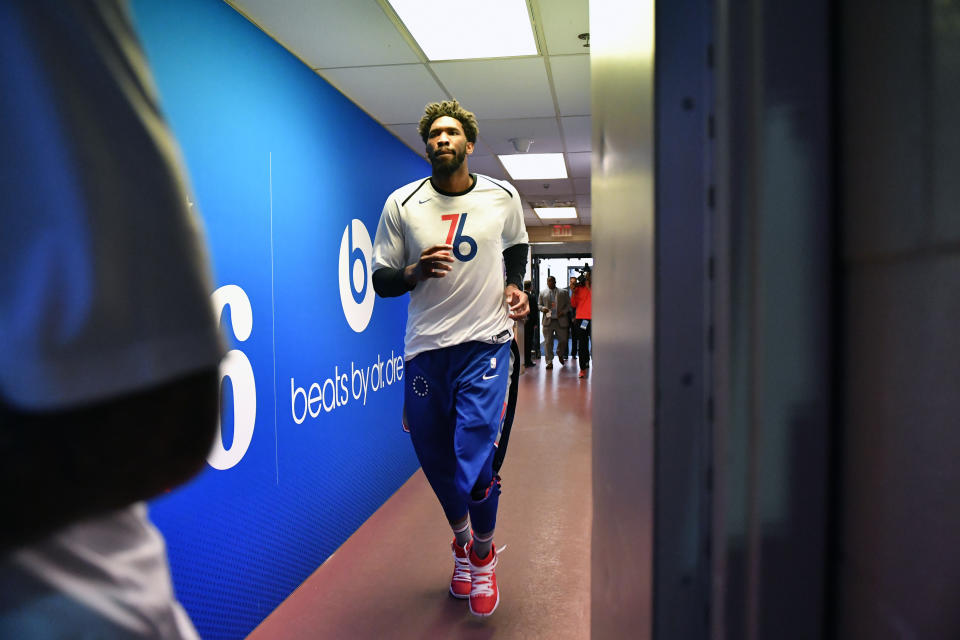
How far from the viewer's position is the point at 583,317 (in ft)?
29.8

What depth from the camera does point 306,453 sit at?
2578mm

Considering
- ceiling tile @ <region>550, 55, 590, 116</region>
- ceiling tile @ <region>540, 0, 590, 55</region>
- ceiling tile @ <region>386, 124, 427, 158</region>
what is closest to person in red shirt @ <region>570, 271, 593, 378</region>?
ceiling tile @ <region>386, 124, 427, 158</region>

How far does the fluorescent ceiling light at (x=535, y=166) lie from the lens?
537 centimetres

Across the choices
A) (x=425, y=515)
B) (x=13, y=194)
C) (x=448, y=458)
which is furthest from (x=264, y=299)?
(x=13, y=194)

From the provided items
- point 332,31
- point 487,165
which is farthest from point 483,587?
point 487,165

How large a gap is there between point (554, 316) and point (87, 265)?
9.60 m

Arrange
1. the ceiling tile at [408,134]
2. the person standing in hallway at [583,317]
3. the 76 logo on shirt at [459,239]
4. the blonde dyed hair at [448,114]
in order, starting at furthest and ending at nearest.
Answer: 1. the person standing in hallway at [583,317]
2. the ceiling tile at [408,134]
3. the blonde dyed hair at [448,114]
4. the 76 logo on shirt at [459,239]

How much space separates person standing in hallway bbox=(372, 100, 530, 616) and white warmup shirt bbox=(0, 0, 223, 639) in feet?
5.20

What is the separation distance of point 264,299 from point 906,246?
7.12ft

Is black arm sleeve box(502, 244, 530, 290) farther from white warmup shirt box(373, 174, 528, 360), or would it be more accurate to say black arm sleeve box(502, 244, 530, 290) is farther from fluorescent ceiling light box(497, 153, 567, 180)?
fluorescent ceiling light box(497, 153, 567, 180)

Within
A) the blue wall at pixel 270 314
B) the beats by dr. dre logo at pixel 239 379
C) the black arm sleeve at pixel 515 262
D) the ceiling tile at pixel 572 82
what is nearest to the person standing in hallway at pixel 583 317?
the ceiling tile at pixel 572 82

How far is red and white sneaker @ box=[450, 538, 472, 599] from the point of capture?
2135 millimetres

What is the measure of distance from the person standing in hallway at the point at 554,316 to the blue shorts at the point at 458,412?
24.6 ft

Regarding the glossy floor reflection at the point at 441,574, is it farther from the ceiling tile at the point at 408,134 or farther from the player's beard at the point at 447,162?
the ceiling tile at the point at 408,134
